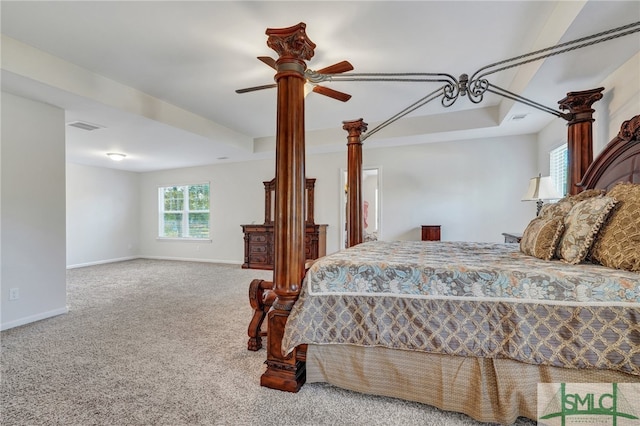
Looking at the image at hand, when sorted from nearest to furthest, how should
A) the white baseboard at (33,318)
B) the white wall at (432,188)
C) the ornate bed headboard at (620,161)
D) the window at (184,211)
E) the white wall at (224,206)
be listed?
1. the ornate bed headboard at (620,161)
2. the white baseboard at (33,318)
3. the white wall at (432,188)
4. the white wall at (224,206)
5. the window at (184,211)

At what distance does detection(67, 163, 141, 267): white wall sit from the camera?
6.50m

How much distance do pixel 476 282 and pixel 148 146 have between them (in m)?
5.50

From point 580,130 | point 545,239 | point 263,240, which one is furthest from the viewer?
point 263,240

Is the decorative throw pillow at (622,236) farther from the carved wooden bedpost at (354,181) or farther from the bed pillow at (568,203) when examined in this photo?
the carved wooden bedpost at (354,181)

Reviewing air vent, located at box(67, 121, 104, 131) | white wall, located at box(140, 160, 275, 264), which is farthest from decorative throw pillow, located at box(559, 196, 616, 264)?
white wall, located at box(140, 160, 275, 264)

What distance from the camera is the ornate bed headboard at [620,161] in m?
2.00

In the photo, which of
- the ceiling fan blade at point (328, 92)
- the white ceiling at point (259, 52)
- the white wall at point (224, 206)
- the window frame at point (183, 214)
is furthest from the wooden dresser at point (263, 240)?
the ceiling fan blade at point (328, 92)

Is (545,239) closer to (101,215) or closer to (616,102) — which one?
(616,102)

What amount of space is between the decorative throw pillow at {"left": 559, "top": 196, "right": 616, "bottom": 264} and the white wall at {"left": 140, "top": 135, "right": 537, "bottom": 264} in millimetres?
3247

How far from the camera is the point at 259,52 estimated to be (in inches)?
107

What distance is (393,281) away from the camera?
1625 mm

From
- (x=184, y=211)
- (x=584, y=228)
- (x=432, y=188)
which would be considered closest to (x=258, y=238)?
(x=184, y=211)

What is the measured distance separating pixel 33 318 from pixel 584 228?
4775 mm

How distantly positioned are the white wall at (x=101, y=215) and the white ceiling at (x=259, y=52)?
3.00 metres
